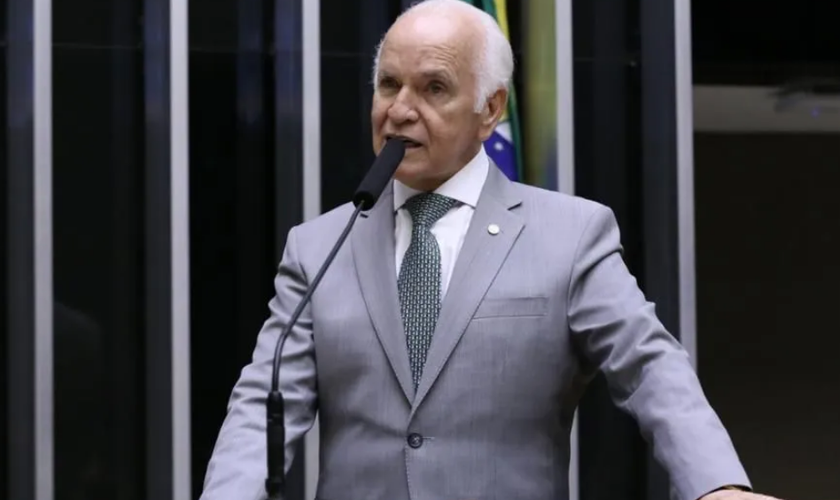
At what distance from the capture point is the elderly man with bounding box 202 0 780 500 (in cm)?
274

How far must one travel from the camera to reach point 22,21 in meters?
5.62

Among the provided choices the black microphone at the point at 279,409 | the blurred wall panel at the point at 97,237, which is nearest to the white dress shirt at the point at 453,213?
the black microphone at the point at 279,409

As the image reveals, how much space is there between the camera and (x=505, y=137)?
19.0 ft

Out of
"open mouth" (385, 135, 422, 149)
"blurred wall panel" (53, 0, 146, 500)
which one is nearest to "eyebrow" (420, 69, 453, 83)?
"open mouth" (385, 135, 422, 149)

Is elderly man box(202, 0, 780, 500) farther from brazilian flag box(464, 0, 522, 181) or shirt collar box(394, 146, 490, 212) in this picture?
brazilian flag box(464, 0, 522, 181)

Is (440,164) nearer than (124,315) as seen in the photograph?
Yes

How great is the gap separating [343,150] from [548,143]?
2.55ft

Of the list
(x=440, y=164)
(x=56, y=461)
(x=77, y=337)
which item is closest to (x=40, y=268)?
(x=77, y=337)

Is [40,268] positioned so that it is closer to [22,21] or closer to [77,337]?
[77,337]

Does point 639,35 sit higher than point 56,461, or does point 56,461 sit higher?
point 639,35

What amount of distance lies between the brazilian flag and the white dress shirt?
2.84 meters

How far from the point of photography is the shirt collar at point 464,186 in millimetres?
2889

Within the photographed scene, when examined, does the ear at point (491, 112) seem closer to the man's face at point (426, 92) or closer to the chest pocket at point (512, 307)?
the man's face at point (426, 92)

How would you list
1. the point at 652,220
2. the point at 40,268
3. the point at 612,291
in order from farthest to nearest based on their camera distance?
1. the point at 652,220
2. the point at 40,268
3. the point at 612,291
